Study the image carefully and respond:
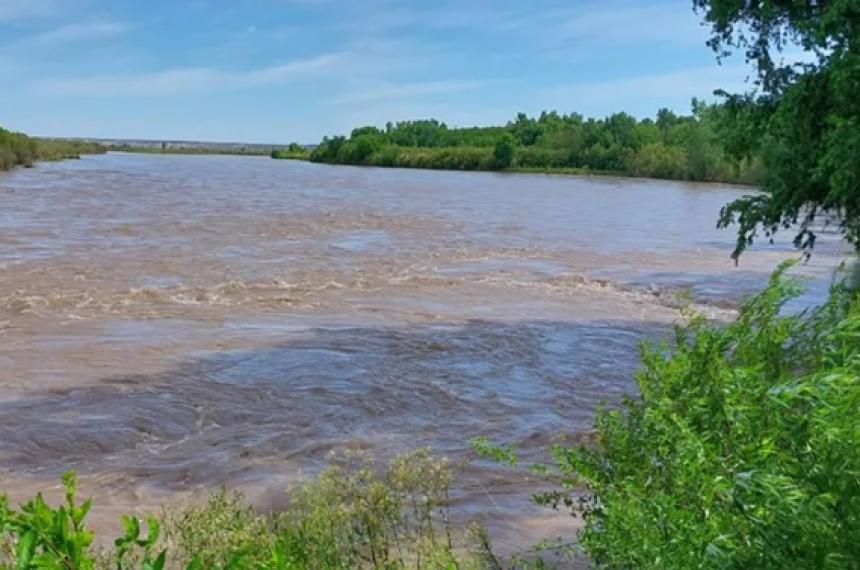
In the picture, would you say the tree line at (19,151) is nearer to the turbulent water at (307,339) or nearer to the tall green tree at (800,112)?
the turbulent water at (307,339)

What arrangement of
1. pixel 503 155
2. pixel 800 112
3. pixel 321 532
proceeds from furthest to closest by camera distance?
pixel 503 155 → pixel 800 112 → pixel 321 532

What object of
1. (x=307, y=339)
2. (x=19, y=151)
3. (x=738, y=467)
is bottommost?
(x=307, y=339)

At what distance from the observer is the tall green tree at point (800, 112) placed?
10484 mm

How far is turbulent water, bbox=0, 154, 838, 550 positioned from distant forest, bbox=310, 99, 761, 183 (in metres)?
41.9

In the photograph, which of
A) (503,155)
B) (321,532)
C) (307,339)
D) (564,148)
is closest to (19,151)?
(503,155)

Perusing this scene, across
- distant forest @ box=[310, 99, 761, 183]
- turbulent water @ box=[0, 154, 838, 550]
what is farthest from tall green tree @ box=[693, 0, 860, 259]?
distant forest @ box=[310, 99, 761, 183]

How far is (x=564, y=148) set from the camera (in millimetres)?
96625

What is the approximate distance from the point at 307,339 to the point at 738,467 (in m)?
11.3

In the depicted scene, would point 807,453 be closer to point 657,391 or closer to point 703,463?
point 703,463

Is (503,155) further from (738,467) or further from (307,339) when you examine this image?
(738,467)

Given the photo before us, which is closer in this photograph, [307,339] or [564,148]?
[307,339]

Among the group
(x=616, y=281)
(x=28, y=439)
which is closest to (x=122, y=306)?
(x=28, y=439)

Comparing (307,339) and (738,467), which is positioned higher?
(738,467)

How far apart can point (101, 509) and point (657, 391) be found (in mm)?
5174
